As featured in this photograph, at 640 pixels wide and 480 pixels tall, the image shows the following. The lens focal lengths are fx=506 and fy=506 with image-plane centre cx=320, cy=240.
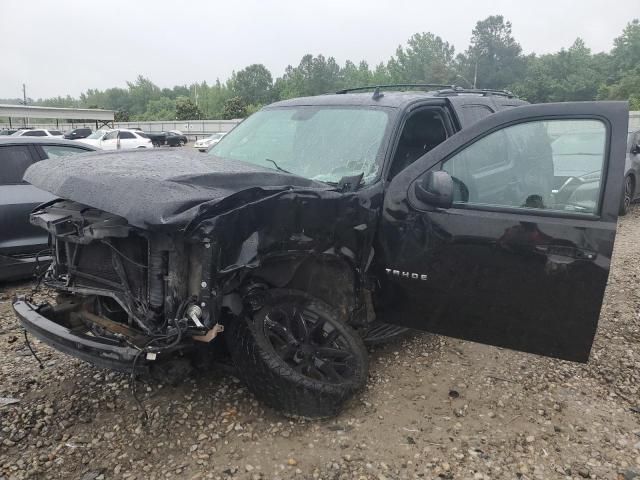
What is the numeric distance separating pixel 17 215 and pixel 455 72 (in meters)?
89.7

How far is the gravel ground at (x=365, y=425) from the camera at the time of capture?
265 centimetres

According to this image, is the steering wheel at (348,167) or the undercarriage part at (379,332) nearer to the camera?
the steering wheel at (348,167)

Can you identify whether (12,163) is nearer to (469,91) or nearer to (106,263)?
(106,263)

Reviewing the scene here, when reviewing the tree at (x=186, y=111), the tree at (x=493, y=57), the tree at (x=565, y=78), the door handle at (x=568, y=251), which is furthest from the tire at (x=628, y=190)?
the tree at (x=493, y=57)

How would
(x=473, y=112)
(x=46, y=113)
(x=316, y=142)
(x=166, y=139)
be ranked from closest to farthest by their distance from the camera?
(x=316, y=142)
(x=473, y=112)
(x=166, y=139)
(x=46, y=113)

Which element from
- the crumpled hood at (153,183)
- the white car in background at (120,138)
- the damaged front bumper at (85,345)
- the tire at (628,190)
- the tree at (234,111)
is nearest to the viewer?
the crumpled hood at (153,183)

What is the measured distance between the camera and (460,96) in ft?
14.8

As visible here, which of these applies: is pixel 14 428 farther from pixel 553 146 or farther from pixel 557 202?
pixel 553 146

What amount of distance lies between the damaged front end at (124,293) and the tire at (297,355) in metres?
0.30

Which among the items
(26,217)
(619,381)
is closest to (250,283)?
(619,381)

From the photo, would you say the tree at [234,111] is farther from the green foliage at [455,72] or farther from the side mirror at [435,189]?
the side mirror at [435,189]

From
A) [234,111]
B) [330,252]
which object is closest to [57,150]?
[330,252]

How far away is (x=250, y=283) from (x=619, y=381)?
2.64 metres

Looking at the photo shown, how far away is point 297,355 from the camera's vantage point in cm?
302
